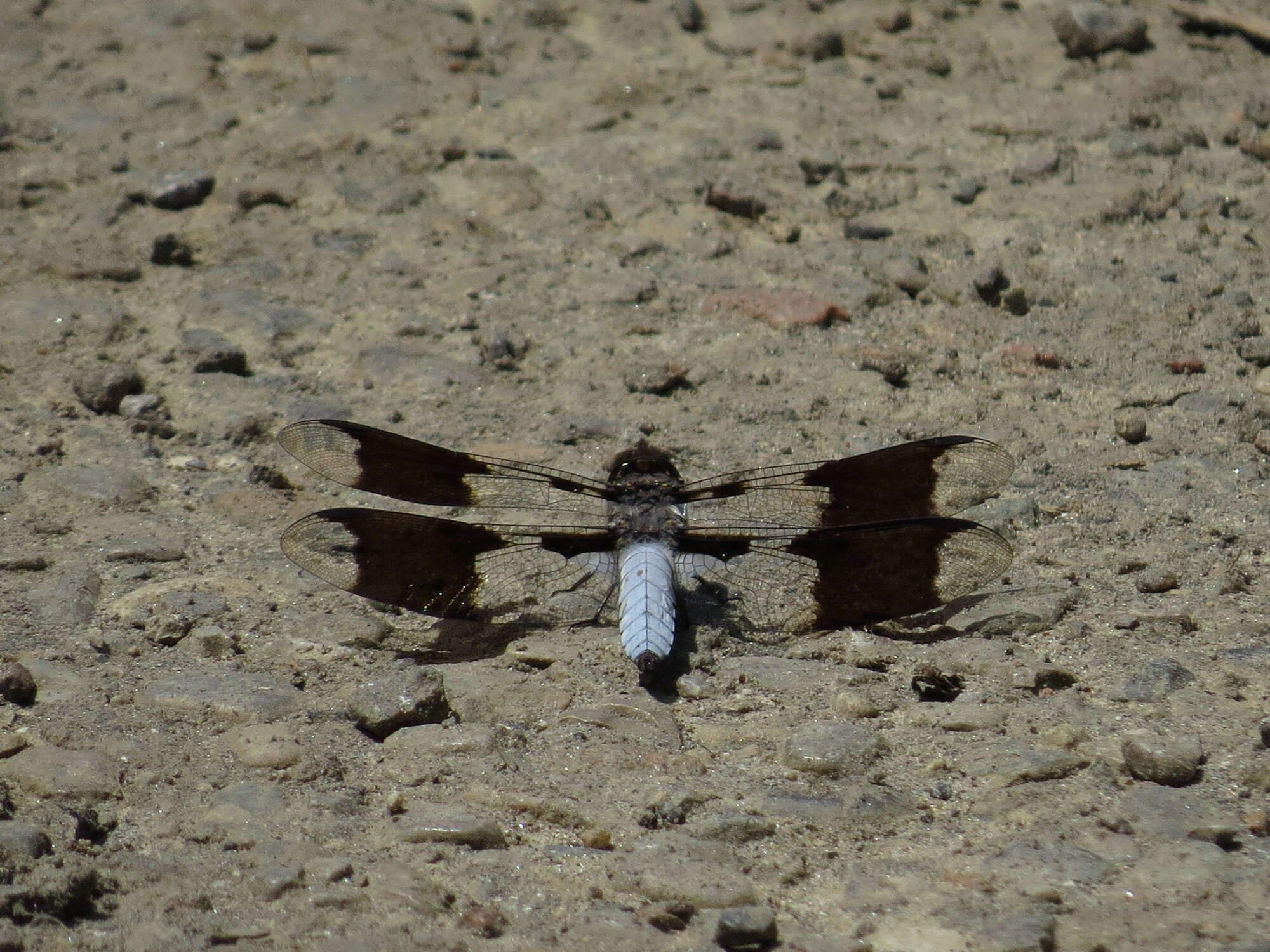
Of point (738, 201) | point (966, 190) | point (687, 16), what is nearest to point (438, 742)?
point (738, 201)

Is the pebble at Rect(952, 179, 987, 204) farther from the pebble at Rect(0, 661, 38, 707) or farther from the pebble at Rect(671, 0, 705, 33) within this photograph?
the pebble at Rect(0, 661, 38, 707)

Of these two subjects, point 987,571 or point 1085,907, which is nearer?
point 1085,907

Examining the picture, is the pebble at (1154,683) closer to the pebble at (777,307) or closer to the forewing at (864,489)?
the forewing at (864,489)

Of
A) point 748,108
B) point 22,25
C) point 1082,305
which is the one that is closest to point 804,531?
point 1082,305

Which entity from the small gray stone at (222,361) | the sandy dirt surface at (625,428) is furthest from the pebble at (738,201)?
the small gray stone at (222,361)

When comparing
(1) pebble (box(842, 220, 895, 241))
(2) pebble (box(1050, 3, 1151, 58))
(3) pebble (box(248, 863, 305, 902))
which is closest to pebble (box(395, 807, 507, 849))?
(3) pebble (box(248, 863, 305, 902))

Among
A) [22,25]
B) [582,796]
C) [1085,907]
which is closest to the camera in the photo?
→ [1085,907]

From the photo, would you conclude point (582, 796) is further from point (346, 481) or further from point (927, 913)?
point (346, 481)
